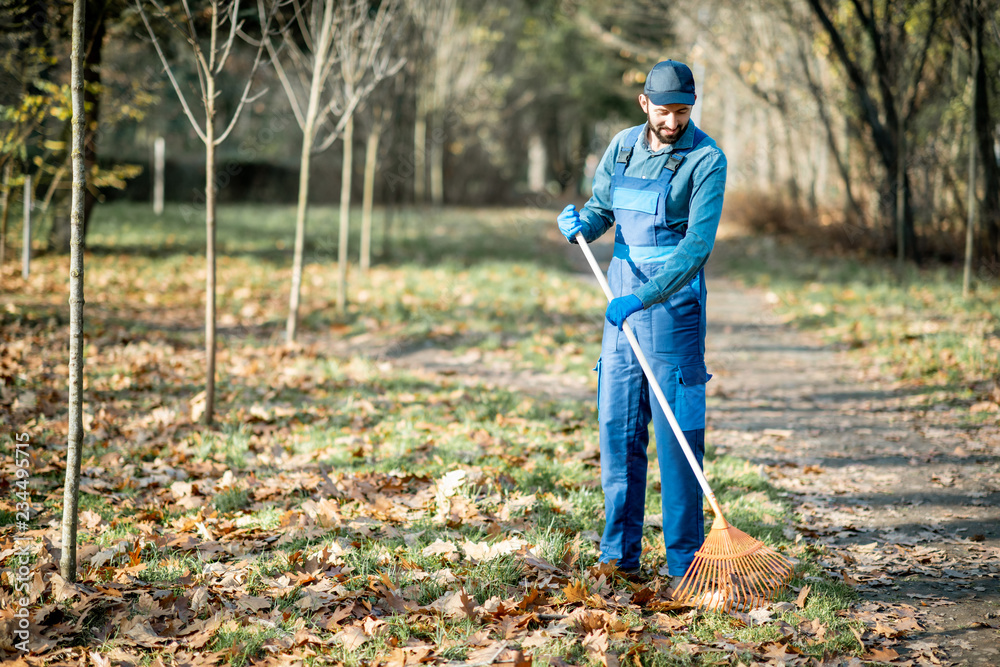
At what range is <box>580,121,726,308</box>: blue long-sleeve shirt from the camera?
3020 mm

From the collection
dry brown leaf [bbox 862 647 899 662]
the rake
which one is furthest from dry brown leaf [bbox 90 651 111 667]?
dry brown leaf [bbox 862 647 899 662]

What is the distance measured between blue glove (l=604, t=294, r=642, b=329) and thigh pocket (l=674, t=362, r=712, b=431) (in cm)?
33

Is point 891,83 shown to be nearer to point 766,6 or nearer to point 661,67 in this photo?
point 766,6

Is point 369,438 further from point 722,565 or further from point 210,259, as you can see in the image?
point 722,565

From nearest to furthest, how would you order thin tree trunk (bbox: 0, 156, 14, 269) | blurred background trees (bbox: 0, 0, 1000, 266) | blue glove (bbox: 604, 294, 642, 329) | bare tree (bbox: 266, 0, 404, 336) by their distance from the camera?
blue glove (bbox: 604, 294, 642, 329)
bare tree (bbox: 266, 0, 404, 336)
thin tree trunk (bbox: 0, 156, 14, 269)
blurred background trees (bbox: 0, 0, 1000, 266)

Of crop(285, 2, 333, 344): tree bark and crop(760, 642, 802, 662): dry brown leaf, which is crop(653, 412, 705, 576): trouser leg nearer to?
crop(760, 642, 802, 662): dry brown leaf

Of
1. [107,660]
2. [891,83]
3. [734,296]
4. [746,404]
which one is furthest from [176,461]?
[891,83]

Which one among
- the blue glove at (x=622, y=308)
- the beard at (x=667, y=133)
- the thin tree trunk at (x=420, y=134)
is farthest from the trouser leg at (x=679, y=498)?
the thin tree trunk at (x=420, y=134)

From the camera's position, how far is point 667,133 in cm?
309

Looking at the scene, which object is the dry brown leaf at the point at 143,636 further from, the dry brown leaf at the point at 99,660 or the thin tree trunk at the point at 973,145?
the thin tree trunk at the point at 973,145

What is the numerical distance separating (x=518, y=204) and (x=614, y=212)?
30.1 m

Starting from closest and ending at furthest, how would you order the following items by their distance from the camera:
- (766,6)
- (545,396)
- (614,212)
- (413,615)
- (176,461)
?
1. (413,615)
2. (614,212)
3. (176,461)
4. (545,396)
5. (766,6)

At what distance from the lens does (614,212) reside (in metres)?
3.34

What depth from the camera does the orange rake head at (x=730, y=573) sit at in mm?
3125
